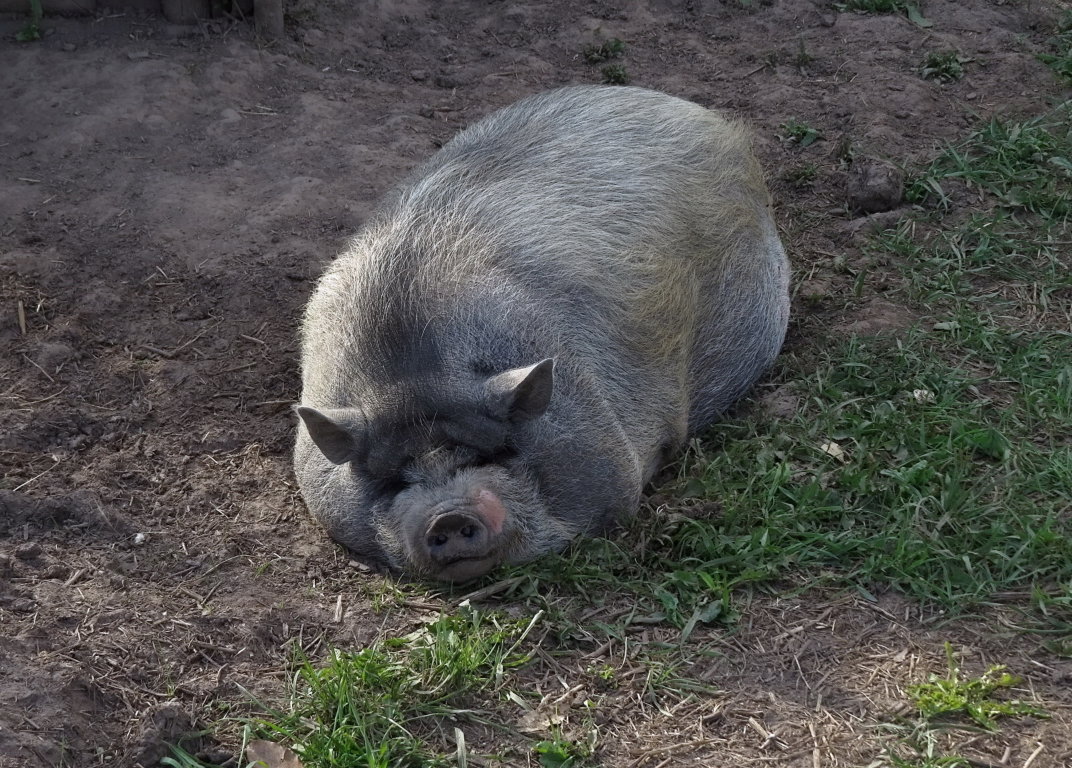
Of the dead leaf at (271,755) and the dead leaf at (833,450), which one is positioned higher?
the dead leaf at (833,450)

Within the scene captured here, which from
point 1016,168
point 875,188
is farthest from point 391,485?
point 1016,168

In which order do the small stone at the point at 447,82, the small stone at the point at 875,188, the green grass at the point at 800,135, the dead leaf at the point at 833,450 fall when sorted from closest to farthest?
the dead leaf at the point at 833,450
the small stone at the point at 875,188
the green grass at the point at 800,135
the small stone at the point at 447,82

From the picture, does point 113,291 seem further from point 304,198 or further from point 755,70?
point 755,70

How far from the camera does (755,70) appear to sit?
8.14m

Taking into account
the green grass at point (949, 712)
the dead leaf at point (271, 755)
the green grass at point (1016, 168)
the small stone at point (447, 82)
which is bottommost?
the dead leaf at point (271, 755)

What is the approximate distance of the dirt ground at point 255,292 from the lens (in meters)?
3.79

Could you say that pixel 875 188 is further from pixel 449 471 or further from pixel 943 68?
pixel 449 471

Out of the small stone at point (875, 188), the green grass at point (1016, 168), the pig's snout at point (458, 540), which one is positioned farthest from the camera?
the small stone at point (875, 188)

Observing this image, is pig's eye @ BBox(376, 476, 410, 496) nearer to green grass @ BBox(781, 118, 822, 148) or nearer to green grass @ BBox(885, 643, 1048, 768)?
green grass @ BBox(885, 643, 1048, 768)

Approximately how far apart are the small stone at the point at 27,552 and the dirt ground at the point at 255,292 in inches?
1.8

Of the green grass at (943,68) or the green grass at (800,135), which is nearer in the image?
the green grass at (800,135)

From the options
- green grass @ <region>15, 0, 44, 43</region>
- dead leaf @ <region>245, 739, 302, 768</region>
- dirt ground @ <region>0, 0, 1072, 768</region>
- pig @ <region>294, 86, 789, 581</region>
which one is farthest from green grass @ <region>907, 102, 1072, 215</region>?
green grass @ <region>15, 0, 44, 43</region>

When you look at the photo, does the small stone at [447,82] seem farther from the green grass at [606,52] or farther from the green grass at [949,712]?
the green grass at [949,712]

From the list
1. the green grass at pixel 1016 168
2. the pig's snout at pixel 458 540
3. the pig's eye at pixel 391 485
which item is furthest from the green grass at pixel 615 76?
the pig's snout at pixel 458 540
